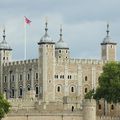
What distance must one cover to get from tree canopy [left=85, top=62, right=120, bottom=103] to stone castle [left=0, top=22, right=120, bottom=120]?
3670mm

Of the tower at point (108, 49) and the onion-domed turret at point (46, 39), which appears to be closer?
the onion-domed turret at point (46, 39)

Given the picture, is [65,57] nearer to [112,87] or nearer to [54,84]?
[54,84]

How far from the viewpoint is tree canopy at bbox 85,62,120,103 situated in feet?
461

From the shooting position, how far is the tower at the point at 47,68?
153500mm

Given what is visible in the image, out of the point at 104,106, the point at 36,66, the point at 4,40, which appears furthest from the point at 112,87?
the point at 4,40

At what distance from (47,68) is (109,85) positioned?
1464cm

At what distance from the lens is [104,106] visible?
490 feet

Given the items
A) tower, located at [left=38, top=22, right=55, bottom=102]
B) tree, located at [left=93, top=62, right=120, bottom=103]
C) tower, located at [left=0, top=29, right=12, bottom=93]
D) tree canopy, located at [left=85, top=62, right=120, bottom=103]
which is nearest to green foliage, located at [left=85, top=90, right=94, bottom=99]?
tree canopy, located at [left=85, top=62, right=120, bottom=103]

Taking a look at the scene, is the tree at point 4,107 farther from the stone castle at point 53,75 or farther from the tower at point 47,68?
the tower at point 47,68


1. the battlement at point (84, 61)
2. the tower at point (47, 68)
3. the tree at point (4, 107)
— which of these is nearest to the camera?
the tree at point (4, 107)

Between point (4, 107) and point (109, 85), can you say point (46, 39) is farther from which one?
point (4, 107)

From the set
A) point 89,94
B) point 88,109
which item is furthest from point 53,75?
point 88,109

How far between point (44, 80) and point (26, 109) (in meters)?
22.7

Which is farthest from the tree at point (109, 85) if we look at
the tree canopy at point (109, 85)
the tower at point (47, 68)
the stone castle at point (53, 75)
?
the tower at point (47, 68)
